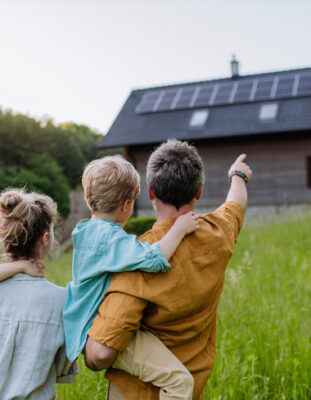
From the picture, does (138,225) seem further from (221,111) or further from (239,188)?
(221,111)

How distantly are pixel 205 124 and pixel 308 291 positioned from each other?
17.5 meters

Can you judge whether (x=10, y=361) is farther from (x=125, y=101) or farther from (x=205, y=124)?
(x=125, y=101)

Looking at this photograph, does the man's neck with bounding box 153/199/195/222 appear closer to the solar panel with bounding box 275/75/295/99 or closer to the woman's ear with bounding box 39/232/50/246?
the woman's ear with bounding box 39/232/50/246

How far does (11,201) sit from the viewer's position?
80.9 inches

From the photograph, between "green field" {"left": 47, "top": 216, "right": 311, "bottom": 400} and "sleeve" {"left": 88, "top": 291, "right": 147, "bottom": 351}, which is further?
"green field" {"left": 47, "top": 216, "right": 311, "bottom": 400}

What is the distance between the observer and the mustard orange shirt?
5.51 feet

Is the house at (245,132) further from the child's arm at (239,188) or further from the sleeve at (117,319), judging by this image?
the sleeve at (117,319)

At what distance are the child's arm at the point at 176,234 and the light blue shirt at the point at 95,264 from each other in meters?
0.03

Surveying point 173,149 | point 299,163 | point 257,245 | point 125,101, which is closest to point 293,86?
point 299,163

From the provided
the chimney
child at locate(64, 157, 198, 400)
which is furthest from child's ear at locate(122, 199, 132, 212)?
the chimney

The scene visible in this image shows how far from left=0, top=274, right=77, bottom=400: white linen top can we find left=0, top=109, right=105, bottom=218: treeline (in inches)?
950

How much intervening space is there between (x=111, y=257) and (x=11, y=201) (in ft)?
2.08

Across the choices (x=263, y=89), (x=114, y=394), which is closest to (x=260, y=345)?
(x=114, y=394)

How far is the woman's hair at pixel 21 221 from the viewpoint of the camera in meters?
2.04
